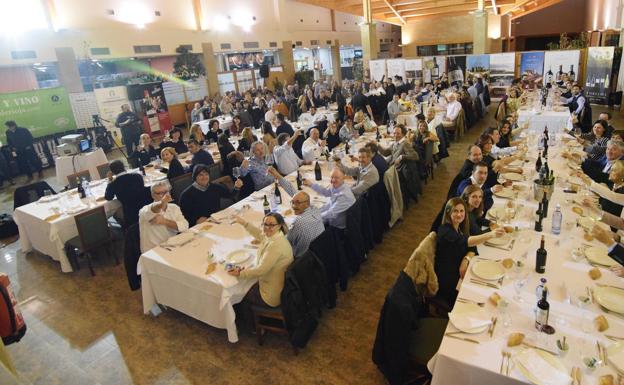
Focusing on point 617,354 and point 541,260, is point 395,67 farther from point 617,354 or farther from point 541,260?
point 617,354

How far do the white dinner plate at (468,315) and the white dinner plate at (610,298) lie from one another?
2.23 ft

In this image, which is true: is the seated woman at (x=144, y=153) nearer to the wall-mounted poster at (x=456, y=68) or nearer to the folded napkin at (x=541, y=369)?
the folded napkin at (x=541, y=369)

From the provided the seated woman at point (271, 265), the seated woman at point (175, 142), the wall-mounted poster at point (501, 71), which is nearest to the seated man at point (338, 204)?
the seated woman at point (271, 265)

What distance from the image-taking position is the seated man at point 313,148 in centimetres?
600

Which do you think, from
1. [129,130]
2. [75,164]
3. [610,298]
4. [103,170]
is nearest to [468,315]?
[610,298]

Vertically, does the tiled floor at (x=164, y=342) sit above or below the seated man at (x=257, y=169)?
below

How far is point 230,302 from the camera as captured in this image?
3.20 meters

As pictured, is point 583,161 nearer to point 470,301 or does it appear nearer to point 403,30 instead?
point 470,301

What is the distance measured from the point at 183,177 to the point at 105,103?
27.0 ft

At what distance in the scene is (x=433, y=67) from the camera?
15766 millimetres

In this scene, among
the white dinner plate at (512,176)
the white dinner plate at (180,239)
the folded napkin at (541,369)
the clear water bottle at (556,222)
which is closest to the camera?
the folded napkin at (541,369)

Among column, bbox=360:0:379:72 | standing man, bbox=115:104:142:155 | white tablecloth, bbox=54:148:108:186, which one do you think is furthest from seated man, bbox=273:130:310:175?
column, bbox=360:0:379:72

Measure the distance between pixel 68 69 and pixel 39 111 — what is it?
5.74 feet

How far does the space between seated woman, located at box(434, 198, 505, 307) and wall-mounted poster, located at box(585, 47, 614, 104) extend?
1103cm
